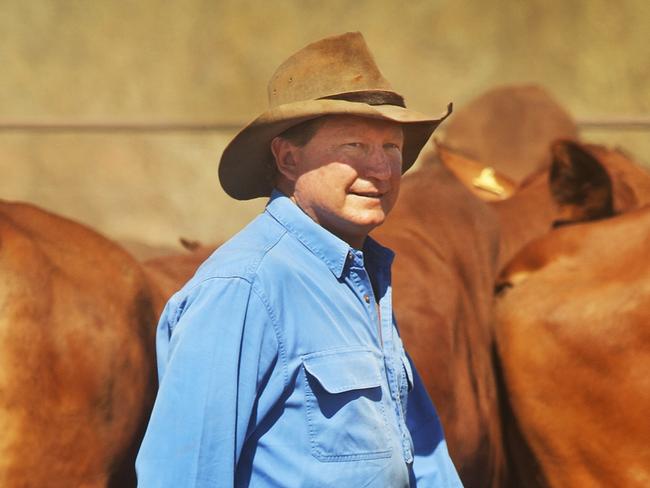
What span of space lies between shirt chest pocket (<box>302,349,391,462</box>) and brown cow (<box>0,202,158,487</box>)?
0.57m

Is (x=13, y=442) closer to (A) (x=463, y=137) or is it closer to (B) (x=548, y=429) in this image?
(B) (x=548, y=429)

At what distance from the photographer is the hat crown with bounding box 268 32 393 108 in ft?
6.83

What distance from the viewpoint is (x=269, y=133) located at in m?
2.12

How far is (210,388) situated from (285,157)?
1.69ft

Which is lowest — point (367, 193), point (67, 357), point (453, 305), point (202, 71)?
point (202, 71)

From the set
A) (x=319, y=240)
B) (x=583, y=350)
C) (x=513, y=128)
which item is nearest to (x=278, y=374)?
(x=319, y=240)

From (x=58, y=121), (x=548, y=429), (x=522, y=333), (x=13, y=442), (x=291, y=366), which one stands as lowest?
(x=58, y=121)

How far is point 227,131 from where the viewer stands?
22.3ft

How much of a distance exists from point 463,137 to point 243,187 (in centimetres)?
314

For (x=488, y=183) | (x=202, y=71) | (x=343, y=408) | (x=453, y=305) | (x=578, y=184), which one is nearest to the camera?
(x=343, y=408)

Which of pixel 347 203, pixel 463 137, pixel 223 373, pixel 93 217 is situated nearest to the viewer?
pixel 223 373

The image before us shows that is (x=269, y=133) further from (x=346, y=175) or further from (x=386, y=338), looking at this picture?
(x=386, y=338)

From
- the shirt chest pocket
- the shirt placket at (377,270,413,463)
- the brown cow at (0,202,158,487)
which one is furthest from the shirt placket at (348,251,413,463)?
the brown cow at (0,202,158,487)

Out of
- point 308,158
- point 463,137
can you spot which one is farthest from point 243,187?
point 463,137
